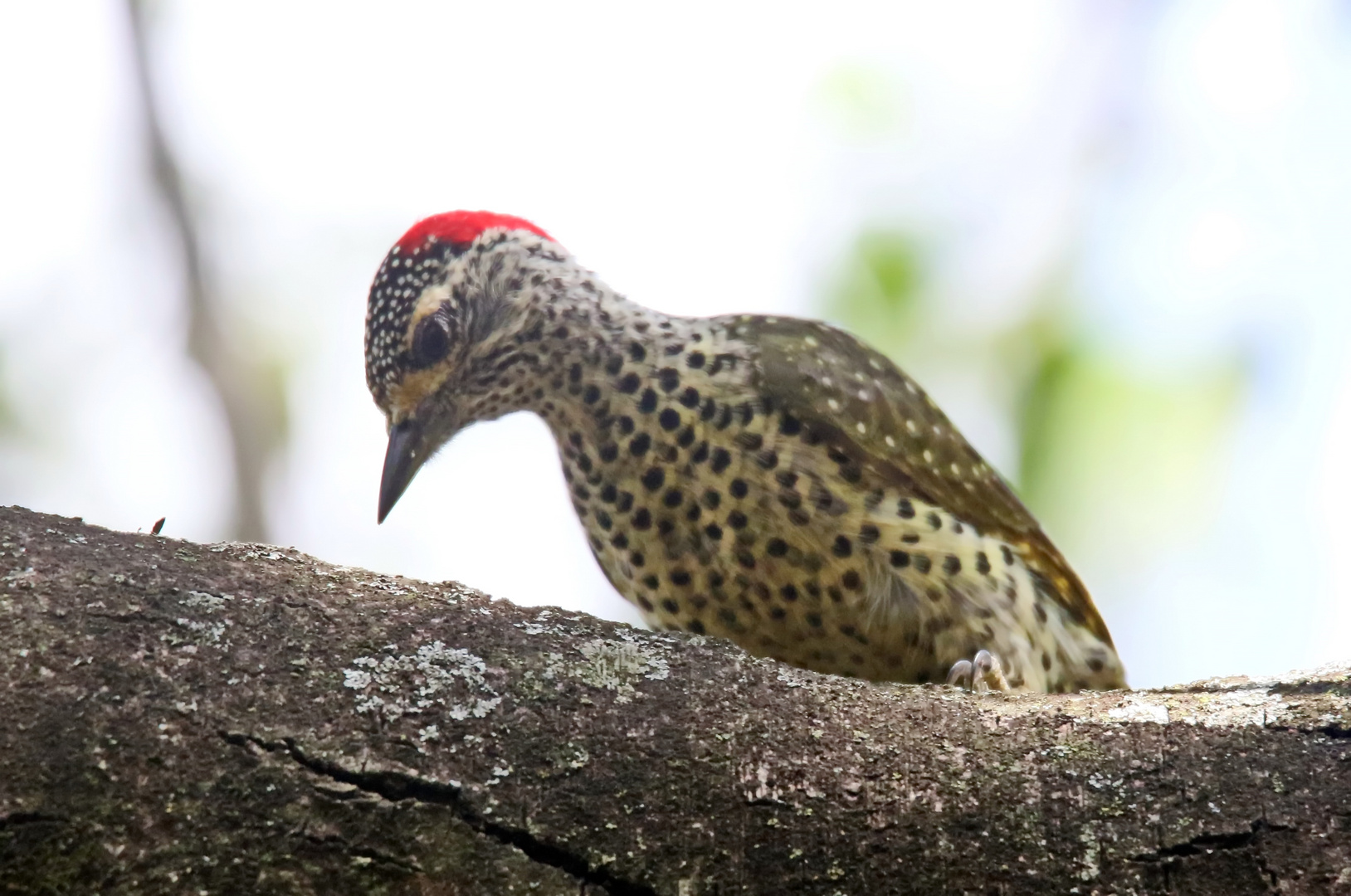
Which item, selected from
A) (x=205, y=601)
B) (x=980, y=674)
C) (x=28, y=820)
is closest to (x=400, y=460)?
(x=980, y=674)

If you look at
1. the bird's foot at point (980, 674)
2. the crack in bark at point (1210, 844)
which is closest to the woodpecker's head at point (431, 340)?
the bird's foot at point (980, 674)

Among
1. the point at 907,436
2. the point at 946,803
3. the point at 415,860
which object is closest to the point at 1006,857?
the point at 946,803

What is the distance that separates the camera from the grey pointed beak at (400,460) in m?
3.90

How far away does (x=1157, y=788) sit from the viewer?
1999 millimetres

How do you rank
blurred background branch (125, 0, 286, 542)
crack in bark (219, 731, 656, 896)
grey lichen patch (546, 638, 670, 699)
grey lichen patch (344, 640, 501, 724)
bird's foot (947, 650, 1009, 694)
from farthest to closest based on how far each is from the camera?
blurred background branch (125, 0, 286, 542) < bird's foot (947, 650, 1009, 694) < grey lichen patch (546, 638, 670, 699) < grey lichen patch (344, 640, 501, 724) < crack in bark (219, 731, 656, 896)

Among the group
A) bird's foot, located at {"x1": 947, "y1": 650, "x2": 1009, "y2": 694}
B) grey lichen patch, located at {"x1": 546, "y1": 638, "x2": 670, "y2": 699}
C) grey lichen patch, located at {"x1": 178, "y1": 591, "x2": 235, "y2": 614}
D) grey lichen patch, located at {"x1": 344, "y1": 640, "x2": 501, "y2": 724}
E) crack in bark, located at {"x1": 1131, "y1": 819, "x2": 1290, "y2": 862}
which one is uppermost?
bird's foot, located at {"x1": 947, "y1": 650, "x2": 1009, "y2": 694}

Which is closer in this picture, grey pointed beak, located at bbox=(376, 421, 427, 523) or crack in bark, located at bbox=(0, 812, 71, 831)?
crack in bark, located at bbox=(0, 812, 71, 831)

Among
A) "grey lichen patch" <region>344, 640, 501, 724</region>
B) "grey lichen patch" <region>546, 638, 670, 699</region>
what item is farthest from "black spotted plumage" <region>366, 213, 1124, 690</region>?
"grey lichen patch" <region>344, 640, 501, 724</region>

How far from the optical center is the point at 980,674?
11.4ft

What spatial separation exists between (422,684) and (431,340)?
6.85ft

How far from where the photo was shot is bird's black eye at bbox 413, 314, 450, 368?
3.97 meters

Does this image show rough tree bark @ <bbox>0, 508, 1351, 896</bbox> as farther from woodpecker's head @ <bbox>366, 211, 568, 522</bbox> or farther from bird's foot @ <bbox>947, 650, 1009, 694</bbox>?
woodpecker's head @ <bbox>366, 211, 568, 522</bbox>

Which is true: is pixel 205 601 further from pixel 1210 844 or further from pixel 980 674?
pixel 980 674

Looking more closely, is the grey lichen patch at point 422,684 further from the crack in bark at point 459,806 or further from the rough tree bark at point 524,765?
the crack in bark at point 459,806
